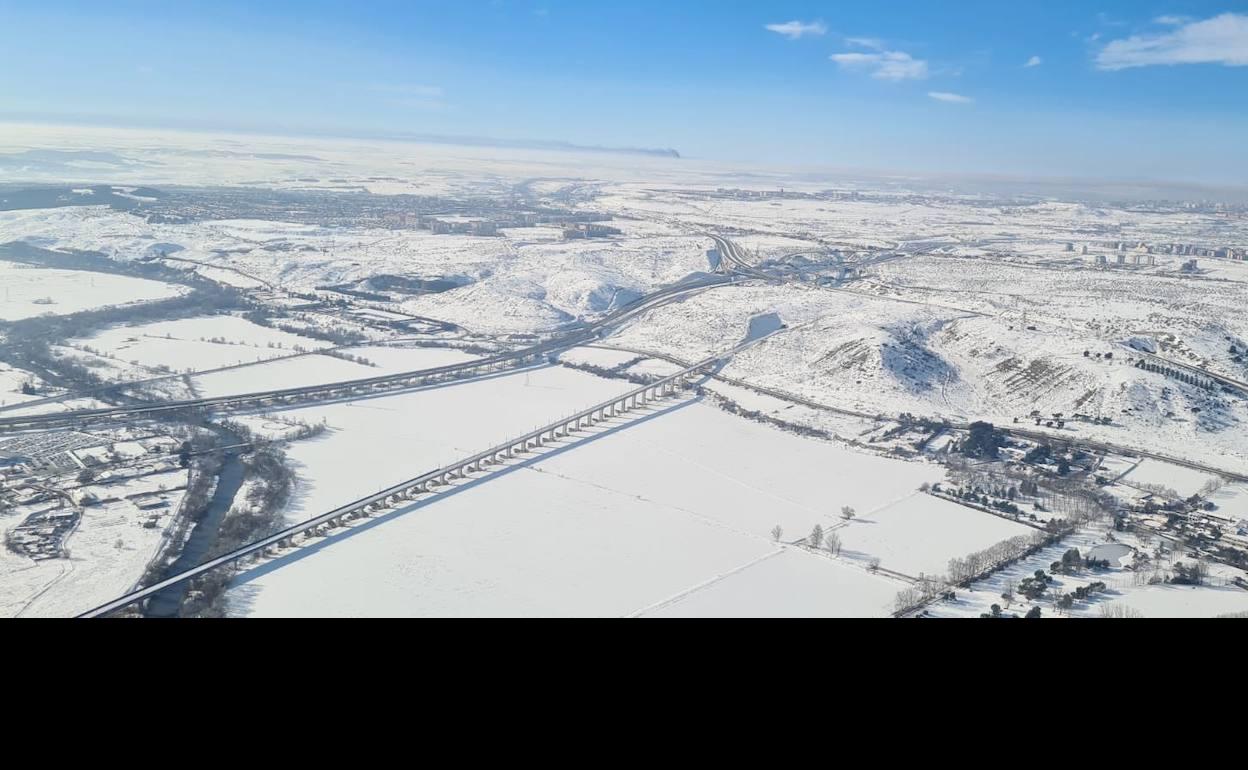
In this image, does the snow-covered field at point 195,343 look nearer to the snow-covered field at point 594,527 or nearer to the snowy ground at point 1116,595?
the snow-covered field at point 594,527

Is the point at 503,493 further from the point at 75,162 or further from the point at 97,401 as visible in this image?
the point at 75,162

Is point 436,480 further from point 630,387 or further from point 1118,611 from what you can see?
point 1118,611

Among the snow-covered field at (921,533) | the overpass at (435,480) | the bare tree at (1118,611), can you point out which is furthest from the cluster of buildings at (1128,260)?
the bare tree at (1118,611)

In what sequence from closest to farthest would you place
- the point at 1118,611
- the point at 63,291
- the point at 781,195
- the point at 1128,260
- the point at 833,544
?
the point at 1118,611
the point at 833,544
the point at 63,291
the point at 1128,260
the point at 781,195

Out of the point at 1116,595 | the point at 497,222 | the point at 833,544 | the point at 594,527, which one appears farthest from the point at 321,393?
the point at 497,222
